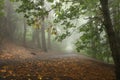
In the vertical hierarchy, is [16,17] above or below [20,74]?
above

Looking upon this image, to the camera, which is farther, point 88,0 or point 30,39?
point 30,39

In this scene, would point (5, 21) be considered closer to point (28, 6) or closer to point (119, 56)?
point (28, 6)

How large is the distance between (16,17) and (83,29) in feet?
82.4

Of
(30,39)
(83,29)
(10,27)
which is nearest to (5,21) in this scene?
(10,27)

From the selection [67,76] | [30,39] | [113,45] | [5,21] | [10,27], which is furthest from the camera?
[30,39]

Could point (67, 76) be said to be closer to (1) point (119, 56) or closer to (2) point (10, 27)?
(1) point (119, 56)

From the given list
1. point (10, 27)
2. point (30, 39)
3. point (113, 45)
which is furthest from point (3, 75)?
point (30, 39)

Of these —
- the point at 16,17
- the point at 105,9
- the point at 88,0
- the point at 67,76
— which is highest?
the point at 16,17

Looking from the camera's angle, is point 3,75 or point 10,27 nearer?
point 3,75

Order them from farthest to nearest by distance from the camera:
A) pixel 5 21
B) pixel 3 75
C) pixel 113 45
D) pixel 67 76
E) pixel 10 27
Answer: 1. pixel 10 27
2. pixel 5 21
3. pixel 67 76
4. pixel 113 45
5. pixel 3 75

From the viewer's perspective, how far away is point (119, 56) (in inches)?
Result: 386

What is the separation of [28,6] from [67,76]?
4277 mm

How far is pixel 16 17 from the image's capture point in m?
34.6

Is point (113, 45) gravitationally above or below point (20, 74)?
above
